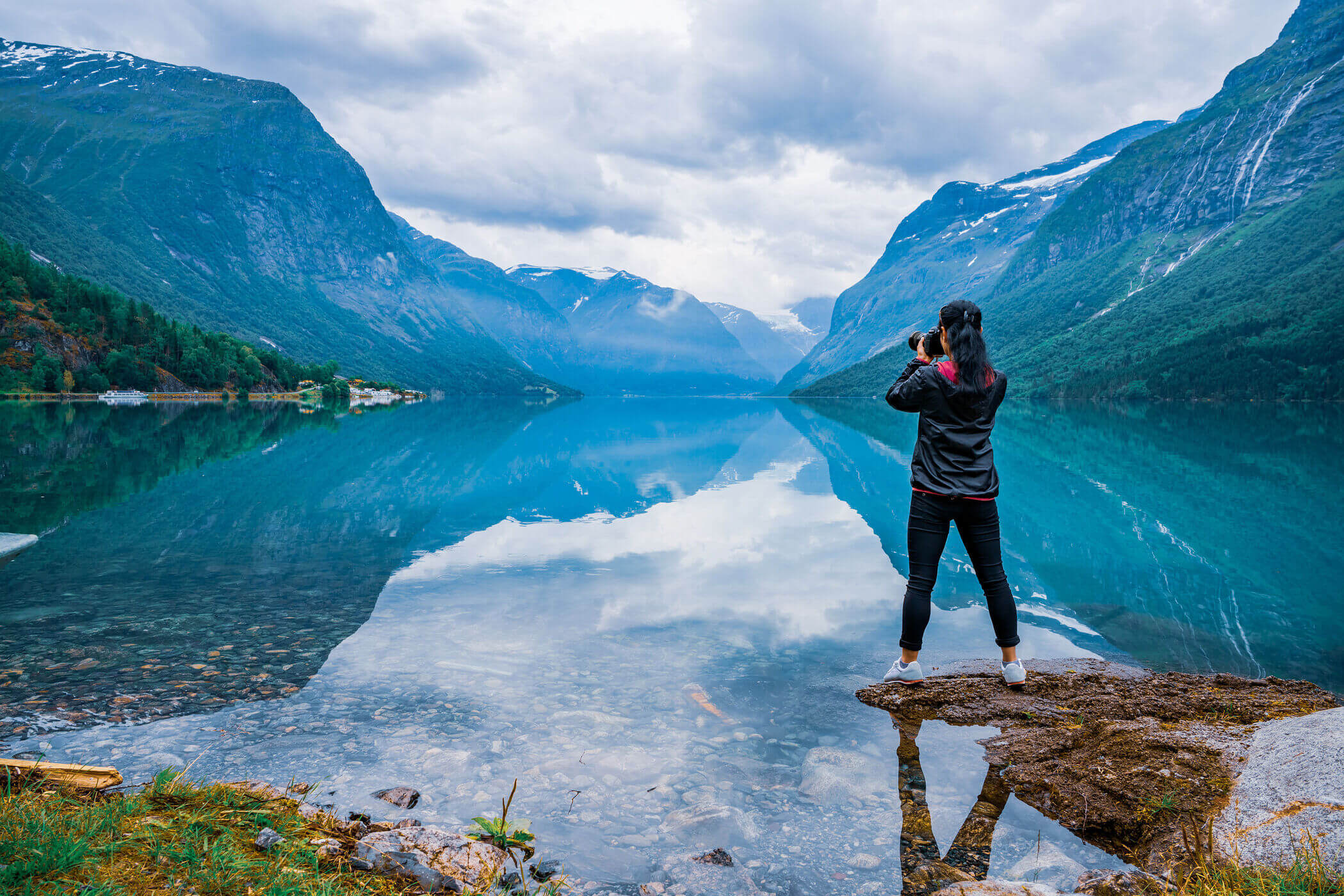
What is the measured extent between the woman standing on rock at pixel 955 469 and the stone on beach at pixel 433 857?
4111 millimetres

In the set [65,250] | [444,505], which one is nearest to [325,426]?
[444,505]

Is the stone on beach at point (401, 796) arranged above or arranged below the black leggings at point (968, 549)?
below

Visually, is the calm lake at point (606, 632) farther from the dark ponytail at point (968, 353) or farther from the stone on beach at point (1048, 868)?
the dark ponytail at point (968, 353)

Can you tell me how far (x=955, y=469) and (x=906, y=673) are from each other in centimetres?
202

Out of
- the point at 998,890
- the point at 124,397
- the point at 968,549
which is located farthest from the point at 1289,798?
the point at 124,397

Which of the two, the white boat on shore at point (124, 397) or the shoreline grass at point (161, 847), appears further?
the white boat on shore at point (124, 397)

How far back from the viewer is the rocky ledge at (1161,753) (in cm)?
374

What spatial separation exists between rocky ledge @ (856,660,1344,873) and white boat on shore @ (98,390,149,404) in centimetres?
10983

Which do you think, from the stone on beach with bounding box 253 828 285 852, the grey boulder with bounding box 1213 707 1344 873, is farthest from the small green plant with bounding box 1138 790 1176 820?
the stone on beach with bounding box 253 828 285 852

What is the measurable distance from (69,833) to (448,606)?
639 cm

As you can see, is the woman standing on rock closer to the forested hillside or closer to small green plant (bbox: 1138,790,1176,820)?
small green plant (bbox: 1138,790,1176,820)

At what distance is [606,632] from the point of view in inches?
335

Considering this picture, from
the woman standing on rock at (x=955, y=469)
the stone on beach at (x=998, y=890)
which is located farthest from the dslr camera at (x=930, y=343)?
the stone on beach at (x=998, y=890)

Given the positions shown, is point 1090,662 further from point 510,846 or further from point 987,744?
point 510,846
